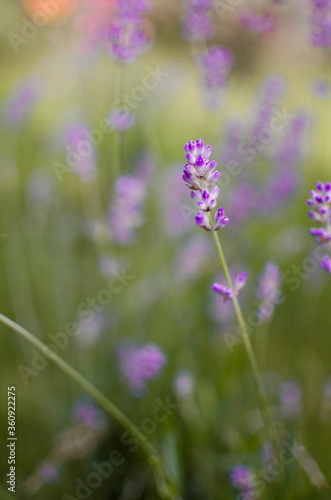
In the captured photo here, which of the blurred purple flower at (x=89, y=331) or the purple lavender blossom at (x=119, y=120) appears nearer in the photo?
the purple lavender blossom at (x=119, y=120)

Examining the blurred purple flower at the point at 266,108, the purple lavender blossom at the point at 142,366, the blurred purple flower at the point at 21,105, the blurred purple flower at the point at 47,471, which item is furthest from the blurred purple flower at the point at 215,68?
the blurred purple flower at the point at 47,471

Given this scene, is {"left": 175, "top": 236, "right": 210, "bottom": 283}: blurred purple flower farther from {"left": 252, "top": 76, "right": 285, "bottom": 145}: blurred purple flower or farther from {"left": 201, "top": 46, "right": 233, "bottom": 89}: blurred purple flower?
{"left": 201, "top": 46, "right": 233, "bottom": 89}: blurred purple flower

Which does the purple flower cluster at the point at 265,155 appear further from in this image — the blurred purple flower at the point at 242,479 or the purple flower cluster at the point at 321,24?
the blurred purple flower at the point at 242,479

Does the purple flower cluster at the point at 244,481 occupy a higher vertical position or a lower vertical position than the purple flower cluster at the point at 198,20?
lower

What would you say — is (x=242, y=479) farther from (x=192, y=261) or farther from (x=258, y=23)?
(x=258, y=23)

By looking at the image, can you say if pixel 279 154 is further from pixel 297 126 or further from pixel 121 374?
pixel 121 374

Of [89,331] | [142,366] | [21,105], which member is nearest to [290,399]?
[142,366]

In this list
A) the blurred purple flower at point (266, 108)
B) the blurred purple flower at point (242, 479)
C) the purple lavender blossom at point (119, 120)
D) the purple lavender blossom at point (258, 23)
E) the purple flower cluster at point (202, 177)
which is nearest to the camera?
the purple flower cluster at point (202, 177)
